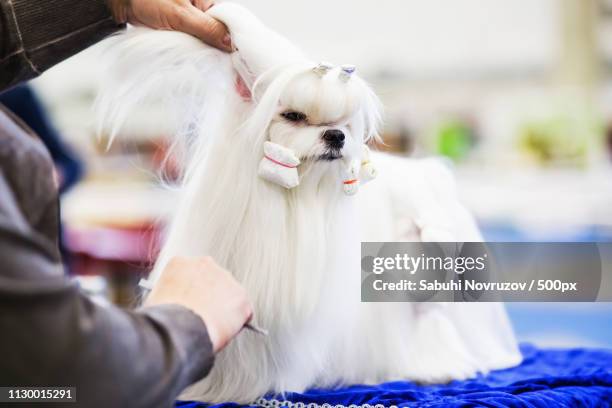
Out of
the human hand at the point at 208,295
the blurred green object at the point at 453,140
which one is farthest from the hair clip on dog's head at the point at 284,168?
the blurred green object at the point at 453,140

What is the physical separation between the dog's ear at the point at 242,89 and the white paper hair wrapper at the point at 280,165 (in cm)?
12

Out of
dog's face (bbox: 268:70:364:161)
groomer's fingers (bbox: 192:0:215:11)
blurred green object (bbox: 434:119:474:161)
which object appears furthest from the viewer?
blurred green object (bbox: 434:119:474:161)

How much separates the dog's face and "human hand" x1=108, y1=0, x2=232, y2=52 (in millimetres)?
154

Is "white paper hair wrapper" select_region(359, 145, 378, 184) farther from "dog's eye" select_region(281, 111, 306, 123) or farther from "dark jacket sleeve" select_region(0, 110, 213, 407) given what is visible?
"dark jacket sleeve" select_region(0, 110, 213, 407)

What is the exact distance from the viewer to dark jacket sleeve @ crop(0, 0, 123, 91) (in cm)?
125

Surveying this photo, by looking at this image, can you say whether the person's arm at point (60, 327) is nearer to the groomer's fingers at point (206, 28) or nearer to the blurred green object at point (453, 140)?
the groomer's fingers at point (206, 28)

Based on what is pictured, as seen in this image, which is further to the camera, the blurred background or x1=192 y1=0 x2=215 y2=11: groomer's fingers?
the blurred background

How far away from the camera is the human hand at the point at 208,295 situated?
87 centimetres

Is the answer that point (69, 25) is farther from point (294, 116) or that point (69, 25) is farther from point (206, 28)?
point (294, 116)

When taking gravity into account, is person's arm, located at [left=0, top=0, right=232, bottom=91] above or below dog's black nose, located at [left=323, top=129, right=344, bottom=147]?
above

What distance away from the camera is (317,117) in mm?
1196

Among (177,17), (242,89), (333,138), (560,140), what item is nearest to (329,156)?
(333,138)

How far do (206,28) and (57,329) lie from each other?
0.67m

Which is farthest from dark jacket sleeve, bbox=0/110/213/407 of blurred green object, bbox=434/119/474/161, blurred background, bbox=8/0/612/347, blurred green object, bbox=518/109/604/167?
blurred green object, bbox=434/119/474/161
